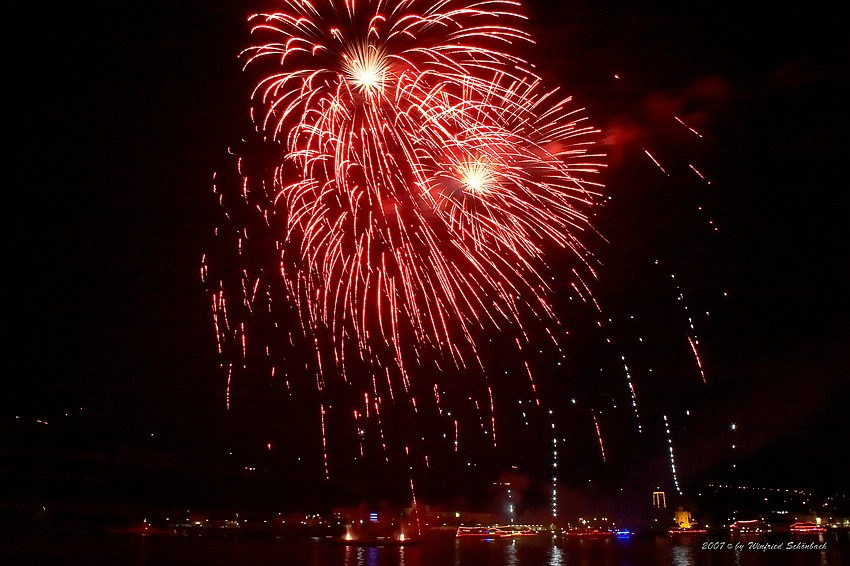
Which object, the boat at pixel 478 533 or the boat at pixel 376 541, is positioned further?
the boat at pixel 478 533

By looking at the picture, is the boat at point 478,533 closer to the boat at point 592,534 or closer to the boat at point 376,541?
the boat at point 592,534

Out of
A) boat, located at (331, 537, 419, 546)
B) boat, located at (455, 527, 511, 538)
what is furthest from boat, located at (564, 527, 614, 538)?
boat, located at (331, 537, 419, 546)

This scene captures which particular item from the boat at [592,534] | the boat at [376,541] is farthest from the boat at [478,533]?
the boat at [376,541]

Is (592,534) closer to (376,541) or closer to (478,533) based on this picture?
(478,533)

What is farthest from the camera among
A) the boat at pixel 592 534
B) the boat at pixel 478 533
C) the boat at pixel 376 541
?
the boat at pixel 592 534

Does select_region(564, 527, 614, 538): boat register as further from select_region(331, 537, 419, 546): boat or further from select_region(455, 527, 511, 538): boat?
select_region(331, 537, 419, 546): boat

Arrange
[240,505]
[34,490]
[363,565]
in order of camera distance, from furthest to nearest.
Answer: [240,505]
[34,490]
[363,565]

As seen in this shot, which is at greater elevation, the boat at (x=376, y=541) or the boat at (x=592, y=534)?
the boat at (x=376, y=541)

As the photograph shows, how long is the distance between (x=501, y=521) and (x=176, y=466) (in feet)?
121

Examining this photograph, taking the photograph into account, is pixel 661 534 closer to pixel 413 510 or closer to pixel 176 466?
pixel 413 510

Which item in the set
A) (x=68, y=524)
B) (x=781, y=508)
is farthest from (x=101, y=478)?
(x=781, y=508)

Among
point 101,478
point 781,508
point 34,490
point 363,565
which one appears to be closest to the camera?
point 363,565

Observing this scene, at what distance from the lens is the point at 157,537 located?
120 ft

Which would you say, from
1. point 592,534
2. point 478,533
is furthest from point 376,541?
point 592,534
